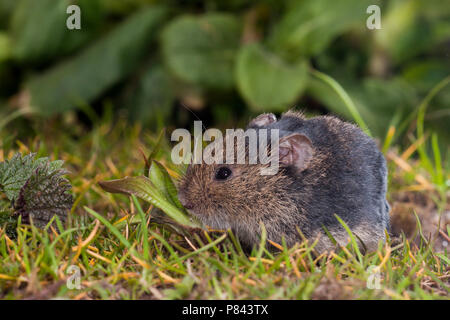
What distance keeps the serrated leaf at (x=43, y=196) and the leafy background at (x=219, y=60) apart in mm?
2305

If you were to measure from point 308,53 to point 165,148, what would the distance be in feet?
5.91

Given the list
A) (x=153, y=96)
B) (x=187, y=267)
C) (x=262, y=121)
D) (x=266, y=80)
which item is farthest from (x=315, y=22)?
(x=187, y=267)

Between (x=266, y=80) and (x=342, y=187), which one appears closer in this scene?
(x=342, y=187)

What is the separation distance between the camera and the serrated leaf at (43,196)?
3.16 m

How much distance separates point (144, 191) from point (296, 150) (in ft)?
2.81

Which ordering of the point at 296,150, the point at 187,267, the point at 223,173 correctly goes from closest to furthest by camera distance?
1. the point at 187,267
2. the point at 296,150
3. the point at 223,173

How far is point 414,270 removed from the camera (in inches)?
107

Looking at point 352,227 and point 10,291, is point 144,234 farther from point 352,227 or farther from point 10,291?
point 352,227

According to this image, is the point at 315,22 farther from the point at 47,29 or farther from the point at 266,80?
the point at 47,29

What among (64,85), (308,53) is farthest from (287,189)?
(64,85)

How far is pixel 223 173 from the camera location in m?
3.16

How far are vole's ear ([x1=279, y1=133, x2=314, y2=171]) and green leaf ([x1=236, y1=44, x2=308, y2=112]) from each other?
2.15 metres

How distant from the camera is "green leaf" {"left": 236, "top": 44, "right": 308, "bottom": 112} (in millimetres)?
5242

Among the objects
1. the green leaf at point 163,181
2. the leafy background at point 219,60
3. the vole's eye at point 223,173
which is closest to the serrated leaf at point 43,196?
the green leaf at point 163,181
